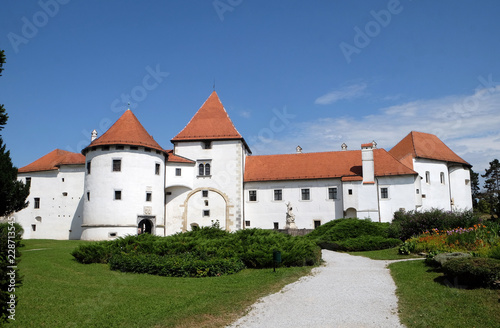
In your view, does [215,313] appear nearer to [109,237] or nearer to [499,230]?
[499,230]

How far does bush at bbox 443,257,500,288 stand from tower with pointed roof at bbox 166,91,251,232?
24.9 m

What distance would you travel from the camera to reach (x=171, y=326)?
7738 mm

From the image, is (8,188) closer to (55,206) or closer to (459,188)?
(55,206)

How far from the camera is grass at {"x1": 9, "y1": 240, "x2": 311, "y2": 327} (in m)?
8.15

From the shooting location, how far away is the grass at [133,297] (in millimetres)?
8148

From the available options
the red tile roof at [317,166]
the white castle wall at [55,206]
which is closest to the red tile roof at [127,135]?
the white castle wall at [55,206]

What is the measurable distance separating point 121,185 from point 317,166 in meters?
16.4

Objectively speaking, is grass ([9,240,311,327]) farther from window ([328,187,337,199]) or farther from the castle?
window ([328,187,337,199])

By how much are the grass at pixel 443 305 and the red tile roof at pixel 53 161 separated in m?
31.3

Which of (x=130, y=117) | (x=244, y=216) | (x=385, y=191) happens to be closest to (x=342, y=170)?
(x=385, y=191)

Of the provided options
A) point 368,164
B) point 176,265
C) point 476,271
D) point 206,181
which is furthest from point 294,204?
point 476,271

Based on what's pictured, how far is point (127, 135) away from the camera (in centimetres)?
3206

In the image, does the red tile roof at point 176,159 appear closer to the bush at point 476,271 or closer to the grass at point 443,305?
the grass at point 443,305

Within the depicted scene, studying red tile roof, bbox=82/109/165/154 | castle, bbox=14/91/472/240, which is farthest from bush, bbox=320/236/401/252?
red tile roof, bbox=82/109/165/154
